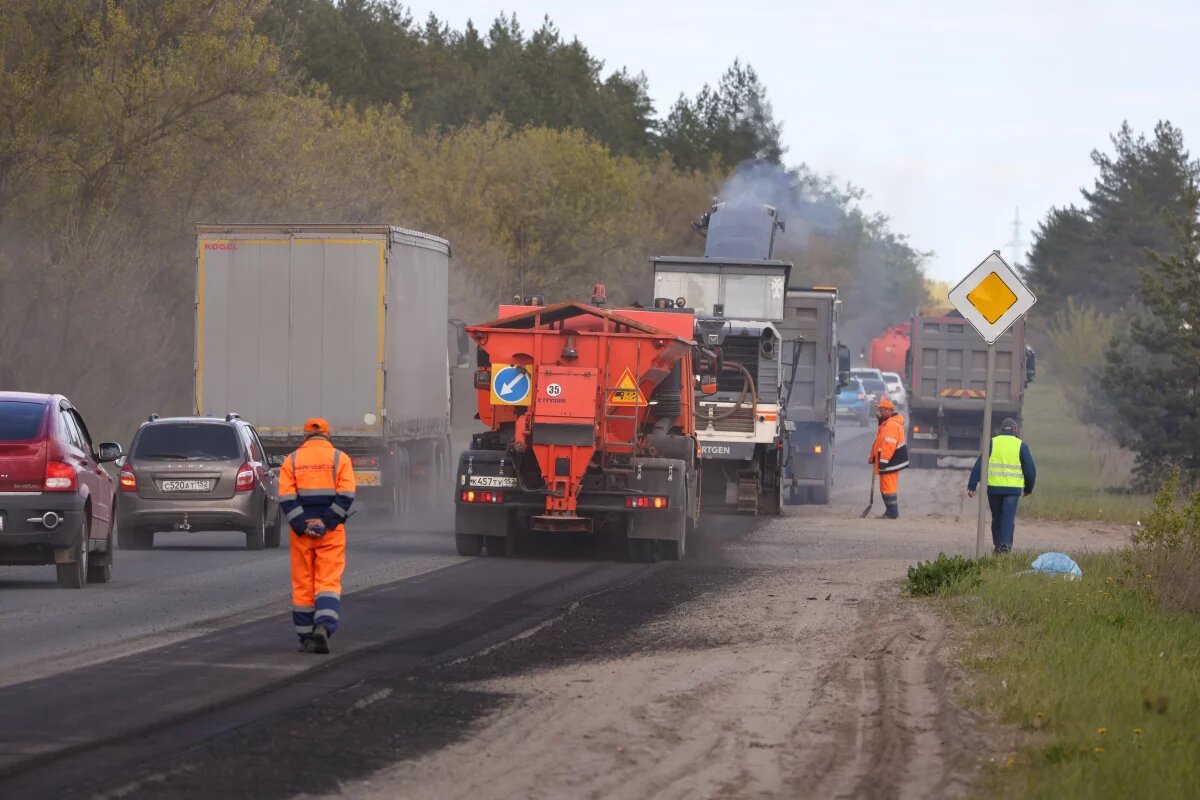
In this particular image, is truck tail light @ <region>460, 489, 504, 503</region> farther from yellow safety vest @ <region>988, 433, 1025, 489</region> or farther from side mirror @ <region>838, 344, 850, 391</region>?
side mirror @ <region>838, 344, 850, 391</region>

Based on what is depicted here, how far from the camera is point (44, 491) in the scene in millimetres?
16281

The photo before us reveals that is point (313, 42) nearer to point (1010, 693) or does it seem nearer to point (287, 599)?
point (287, 599)

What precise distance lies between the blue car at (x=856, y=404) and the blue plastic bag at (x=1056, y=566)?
5151cm

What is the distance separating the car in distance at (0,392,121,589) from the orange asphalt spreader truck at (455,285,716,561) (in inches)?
205

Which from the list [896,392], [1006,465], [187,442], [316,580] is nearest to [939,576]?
[1006,465]

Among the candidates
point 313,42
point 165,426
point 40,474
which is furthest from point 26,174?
point 313,42

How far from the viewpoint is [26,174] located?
3575cm

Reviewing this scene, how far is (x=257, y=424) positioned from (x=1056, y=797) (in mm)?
20600

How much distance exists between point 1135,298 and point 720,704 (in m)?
84.4

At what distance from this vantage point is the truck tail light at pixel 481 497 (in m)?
21.0

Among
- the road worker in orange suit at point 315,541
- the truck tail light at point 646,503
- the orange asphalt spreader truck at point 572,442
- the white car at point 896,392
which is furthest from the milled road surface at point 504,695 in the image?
the white car at point 896,392

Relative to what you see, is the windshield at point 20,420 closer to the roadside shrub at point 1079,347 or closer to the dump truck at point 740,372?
the dump truck at point 740,372

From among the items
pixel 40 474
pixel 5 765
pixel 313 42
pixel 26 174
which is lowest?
pixel 5 765

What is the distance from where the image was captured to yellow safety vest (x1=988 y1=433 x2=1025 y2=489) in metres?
20.3
